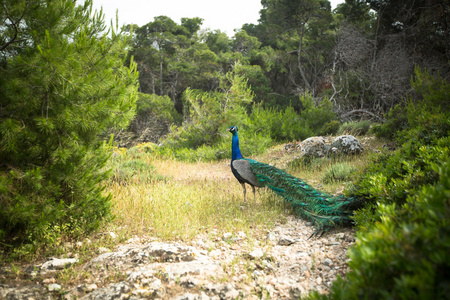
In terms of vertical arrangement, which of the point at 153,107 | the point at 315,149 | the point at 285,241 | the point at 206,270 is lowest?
the point at 285,241

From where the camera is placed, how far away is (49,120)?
2.64 metres

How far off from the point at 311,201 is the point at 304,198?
0.13 m

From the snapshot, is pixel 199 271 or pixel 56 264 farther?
pixel 56 264

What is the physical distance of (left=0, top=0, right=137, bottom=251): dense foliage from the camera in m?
2.51

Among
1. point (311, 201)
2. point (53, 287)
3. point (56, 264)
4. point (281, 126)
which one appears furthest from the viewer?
point (281, 126)

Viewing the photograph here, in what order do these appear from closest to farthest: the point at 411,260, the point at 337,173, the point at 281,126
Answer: the point at 411,260 < the point at 337,173 < the point at 281,126

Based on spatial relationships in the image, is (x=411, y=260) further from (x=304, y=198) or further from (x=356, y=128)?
(x=356, y=128)

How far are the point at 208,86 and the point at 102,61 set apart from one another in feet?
69.7

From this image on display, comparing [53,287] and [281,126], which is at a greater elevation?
[281,126]

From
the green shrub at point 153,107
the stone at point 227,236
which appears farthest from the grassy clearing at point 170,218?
the green shrub at point 153,107

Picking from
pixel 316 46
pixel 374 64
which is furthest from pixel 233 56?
pixel 374 64

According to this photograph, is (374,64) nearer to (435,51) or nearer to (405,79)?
(405,79)

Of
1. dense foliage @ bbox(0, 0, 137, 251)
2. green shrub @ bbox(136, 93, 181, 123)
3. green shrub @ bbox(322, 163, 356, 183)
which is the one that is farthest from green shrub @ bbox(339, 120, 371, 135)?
green shrub @ bbox(136, 93, 181, 123)

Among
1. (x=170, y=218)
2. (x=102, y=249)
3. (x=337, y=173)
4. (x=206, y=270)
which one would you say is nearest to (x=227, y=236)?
(x=170, y=218)
